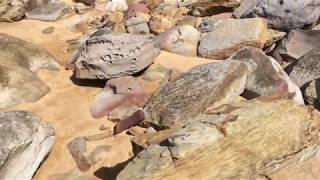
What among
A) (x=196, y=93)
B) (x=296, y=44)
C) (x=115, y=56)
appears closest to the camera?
(x=196, y=93)

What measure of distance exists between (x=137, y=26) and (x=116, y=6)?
1107 mm

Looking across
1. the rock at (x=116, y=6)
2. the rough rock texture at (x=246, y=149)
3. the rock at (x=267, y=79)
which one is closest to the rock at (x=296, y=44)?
the rock at (x=267, y=79)

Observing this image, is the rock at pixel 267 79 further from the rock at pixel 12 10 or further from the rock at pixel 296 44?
the rock at pixel 12 10

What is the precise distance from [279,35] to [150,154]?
354cm

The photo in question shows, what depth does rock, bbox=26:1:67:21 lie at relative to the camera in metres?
9.22

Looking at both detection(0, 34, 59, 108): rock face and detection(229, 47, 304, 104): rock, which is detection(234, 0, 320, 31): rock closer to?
detection(229, 47, 304, 104): rock

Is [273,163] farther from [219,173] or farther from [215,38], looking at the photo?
[215,38]

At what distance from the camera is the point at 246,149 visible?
13.9ft

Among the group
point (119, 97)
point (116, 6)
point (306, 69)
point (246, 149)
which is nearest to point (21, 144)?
point (119, 97)

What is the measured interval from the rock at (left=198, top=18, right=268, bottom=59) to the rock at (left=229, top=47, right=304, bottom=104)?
3.19 feet

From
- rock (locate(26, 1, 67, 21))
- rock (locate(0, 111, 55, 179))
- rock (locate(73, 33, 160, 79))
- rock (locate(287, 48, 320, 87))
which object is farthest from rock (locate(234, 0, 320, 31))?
rock (locate(0, 111, 55, 179))

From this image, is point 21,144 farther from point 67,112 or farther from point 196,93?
point 196,93

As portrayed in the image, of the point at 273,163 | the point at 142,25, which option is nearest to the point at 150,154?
the point at 273,163

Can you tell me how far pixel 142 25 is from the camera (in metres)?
8.24
